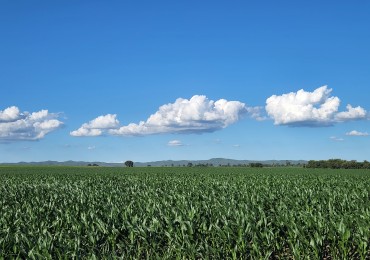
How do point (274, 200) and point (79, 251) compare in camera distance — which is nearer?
point (79, 251)

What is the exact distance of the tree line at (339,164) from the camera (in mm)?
97831

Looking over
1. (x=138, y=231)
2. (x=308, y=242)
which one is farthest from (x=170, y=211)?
(x=308, y=242)

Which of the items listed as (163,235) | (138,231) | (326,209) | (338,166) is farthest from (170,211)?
(338,166)

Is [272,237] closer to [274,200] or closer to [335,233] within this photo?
[335,233]

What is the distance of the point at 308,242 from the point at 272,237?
0.86 metres

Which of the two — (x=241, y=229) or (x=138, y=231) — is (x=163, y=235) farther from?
(x=241, y=229)

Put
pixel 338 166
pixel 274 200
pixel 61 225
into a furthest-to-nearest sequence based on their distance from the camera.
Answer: pixel 338 166 < pixel 274 200 < pixel 61 225

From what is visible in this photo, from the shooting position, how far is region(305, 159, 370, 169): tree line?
9783cm

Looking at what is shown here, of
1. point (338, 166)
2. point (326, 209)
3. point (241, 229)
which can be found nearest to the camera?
point (241, 229)

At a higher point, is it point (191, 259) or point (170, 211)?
point (170, 211)

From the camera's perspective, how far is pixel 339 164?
339 ft

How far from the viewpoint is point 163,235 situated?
36.8 ft

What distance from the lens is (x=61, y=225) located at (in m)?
12.2

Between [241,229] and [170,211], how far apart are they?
→ 309cm
